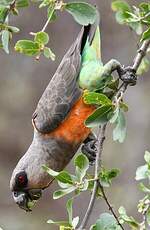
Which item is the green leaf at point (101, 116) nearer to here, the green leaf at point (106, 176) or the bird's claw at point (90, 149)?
the green leaf at point (106, 176)

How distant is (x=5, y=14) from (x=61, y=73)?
126 cm

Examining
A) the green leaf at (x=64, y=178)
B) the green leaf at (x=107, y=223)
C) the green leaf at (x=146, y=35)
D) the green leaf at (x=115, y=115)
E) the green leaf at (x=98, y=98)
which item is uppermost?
the green leaf at (x=146, y=35)

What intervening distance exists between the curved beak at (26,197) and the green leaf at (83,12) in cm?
157

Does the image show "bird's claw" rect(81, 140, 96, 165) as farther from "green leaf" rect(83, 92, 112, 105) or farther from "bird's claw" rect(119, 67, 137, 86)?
"green leaf" rect(83, 92, 112, 105)

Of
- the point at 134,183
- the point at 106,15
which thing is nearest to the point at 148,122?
the point at 134,183

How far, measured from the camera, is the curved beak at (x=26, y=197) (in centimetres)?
475

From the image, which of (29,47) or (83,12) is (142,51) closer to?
(83,12)

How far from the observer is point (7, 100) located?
1002 centimetres

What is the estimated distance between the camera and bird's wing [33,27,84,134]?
475 cm

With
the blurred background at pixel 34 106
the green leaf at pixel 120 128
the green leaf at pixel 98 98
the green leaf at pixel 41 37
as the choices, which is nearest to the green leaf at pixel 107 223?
the green leaf at pixel 120 128

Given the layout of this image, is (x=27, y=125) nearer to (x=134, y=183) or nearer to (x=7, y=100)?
(x=7, y=100)

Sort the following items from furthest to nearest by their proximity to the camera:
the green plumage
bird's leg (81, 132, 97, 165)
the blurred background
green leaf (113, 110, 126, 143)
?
the blurred background
bird's leg (81, 132, 97, 165)
the green plumage
green leaf (113, 110, 126, 143)

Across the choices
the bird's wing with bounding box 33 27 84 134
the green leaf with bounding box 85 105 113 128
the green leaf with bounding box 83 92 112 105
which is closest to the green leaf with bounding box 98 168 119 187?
the green leaf with bounding box 85 105 113 128

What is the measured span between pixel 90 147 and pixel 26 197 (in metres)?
0.57
